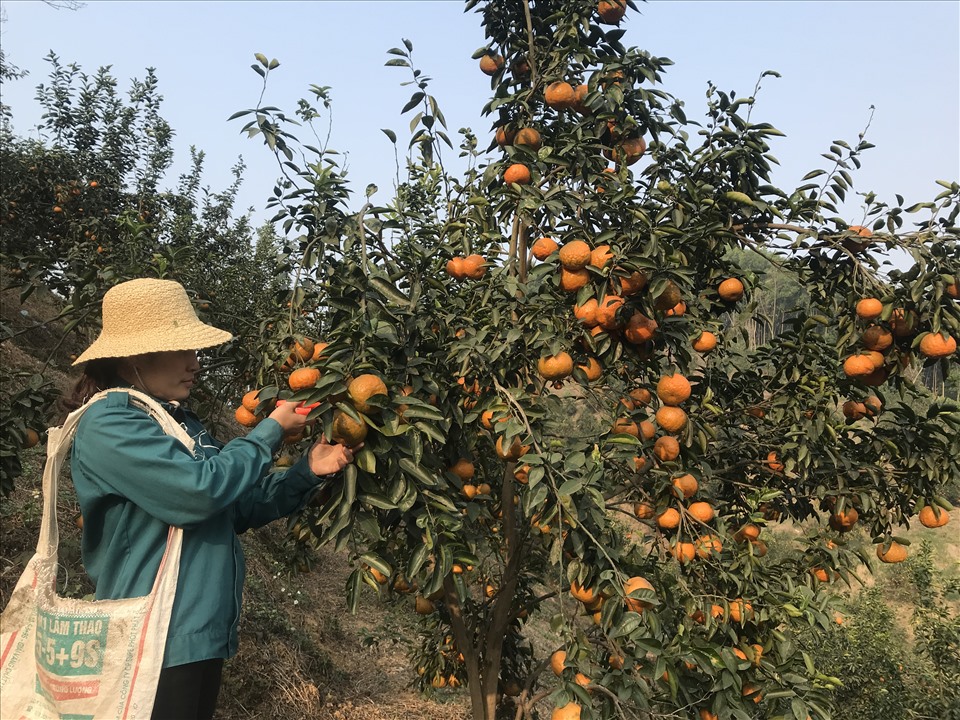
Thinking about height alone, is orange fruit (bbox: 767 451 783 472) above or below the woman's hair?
below

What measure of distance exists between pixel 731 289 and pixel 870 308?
0.46 meters

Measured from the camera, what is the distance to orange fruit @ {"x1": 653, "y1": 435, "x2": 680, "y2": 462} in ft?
8.01

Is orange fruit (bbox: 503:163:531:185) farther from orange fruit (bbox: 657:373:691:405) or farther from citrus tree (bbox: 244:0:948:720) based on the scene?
orange fruit (bbox: 657:373:691:405)

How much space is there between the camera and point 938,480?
260 cm

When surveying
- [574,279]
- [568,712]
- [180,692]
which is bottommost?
[568,712]

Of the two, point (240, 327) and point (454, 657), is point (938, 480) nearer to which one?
point (454, 657)

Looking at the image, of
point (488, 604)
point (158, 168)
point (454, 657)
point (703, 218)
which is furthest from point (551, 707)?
point (158, 168)

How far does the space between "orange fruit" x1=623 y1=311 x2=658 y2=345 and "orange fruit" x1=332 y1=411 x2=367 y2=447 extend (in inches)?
37.9

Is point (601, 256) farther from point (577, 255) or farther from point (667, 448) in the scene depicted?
point (667, 448)

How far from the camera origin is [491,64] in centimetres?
311

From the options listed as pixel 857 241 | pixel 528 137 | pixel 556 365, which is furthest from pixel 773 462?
pixel 528 137

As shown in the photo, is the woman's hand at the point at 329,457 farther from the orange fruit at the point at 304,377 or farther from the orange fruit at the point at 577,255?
the orange fruit at the point at 577,255

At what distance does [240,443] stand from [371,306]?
44 cm

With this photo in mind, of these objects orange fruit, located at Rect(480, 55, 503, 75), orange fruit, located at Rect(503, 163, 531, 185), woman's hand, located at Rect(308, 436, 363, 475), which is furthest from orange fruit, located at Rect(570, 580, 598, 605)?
orange fruit, located at Rect(480, 55, 503, 75)
